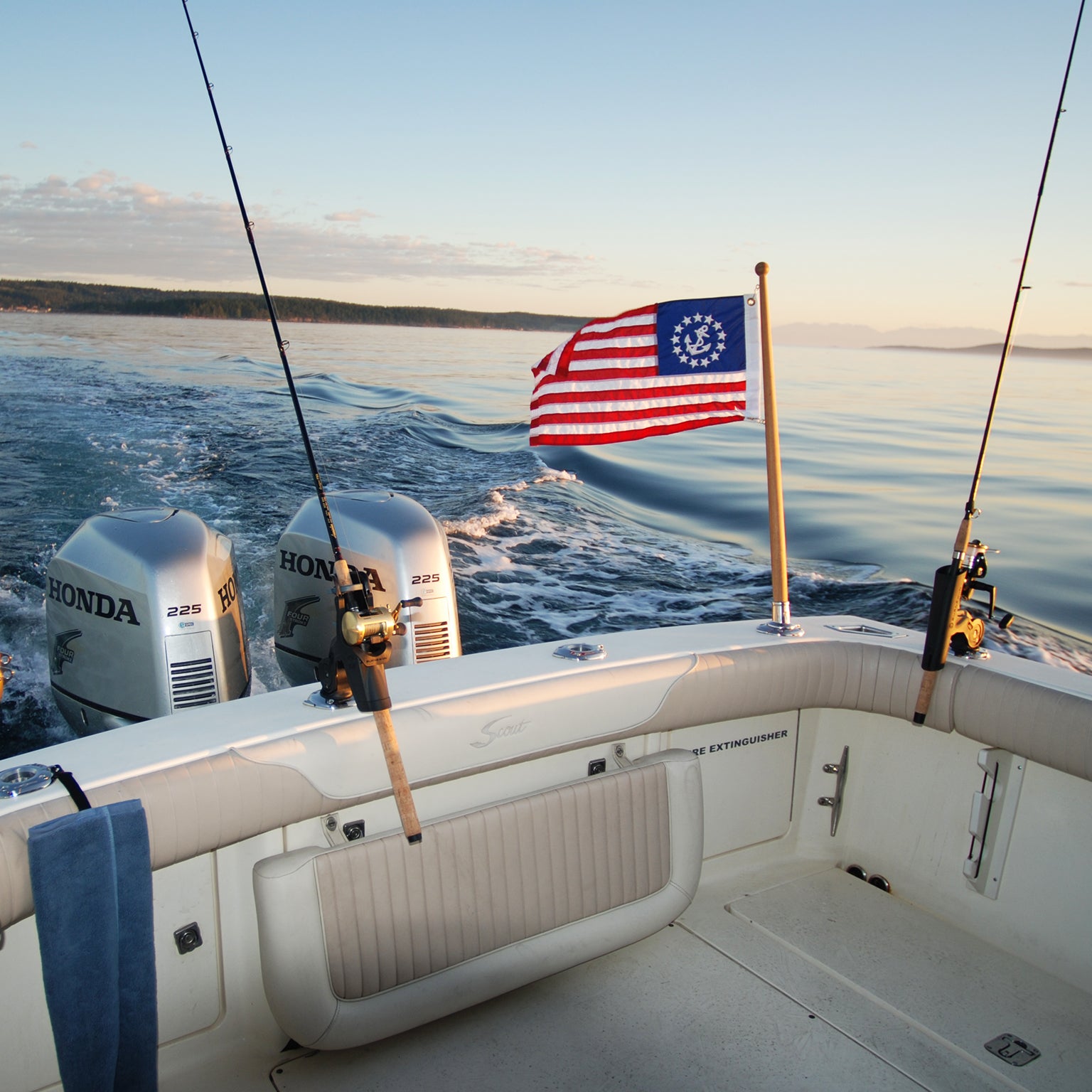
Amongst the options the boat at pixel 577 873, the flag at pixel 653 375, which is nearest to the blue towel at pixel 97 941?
the boat at pixel 577 873

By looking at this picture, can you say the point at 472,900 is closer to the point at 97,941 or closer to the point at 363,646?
the point at 363,646

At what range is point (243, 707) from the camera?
1.77m

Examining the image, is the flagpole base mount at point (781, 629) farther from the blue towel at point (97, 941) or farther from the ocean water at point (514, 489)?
the ocean water at point (514, 489)

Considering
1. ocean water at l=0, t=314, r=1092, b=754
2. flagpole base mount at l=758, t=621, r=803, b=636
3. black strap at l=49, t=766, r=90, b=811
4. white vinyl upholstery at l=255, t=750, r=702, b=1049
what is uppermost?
black strap at l=49, t=766, r=90, b=811

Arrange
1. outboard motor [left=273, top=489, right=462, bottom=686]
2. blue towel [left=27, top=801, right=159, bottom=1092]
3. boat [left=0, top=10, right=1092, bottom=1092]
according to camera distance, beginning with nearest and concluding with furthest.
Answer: blue towel [left=27, top=801, right=159, bottom=1092]
boat [left=0, top=10, right=1092, bottom=1092]
outboard motor [left=273, top=489, right=462, bottom=686]

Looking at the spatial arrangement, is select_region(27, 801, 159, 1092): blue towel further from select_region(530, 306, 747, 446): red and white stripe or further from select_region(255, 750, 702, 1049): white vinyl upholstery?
select_region(530, 306, 747, 446): red and white stripe

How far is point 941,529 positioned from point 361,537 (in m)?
6.34

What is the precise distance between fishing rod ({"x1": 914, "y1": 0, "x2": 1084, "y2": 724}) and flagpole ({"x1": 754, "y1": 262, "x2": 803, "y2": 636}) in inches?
13.6

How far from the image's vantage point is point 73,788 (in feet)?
4.55

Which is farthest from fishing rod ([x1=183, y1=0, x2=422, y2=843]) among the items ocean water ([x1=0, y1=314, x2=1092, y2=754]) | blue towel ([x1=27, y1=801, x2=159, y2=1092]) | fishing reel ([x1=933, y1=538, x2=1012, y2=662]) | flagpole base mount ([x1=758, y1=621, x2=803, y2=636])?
ocean water ([x1=0, y1=314, x2=1092, y2=754])

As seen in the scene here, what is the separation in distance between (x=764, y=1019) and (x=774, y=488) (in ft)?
3.97

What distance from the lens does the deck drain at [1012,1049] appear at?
1755 mm

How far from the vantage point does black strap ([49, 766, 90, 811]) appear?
4.50 feet

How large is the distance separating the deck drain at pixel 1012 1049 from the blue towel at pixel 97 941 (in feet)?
5.10
